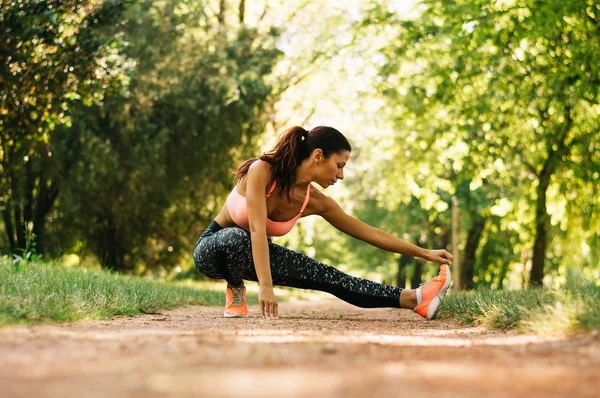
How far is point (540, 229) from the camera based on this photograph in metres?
15.6

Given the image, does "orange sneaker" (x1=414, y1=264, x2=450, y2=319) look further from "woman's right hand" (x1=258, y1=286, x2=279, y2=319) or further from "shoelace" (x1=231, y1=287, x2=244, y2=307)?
"shoelace" (x1=231, y1=287, x2=244, y2=307)

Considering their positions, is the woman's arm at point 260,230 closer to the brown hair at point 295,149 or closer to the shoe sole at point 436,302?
the brown hair at point 295,149

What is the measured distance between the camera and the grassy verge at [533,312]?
3465mm

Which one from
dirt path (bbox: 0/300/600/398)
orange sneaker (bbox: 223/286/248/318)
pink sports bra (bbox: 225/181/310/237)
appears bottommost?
dirt path (bbox: 0/300/600/398)

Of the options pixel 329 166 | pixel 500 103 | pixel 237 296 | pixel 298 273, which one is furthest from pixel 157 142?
pixel 329 166

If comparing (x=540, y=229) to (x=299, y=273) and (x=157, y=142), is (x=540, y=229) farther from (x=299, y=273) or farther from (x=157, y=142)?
(x=299, y=273)

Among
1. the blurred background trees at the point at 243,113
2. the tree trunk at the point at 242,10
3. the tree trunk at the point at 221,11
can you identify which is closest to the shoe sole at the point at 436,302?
the blurred background trees at the point at 243,113

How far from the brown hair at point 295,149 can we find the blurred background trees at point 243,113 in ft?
15.3

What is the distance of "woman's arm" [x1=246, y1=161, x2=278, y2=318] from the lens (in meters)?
5.00

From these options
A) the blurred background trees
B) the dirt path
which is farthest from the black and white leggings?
the blurred background trees

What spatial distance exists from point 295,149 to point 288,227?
68cm

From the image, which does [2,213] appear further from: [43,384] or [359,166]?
[359,166]

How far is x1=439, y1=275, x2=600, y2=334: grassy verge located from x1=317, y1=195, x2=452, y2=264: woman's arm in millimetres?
452

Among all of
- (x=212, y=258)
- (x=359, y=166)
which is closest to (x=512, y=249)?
(x=359, y=166)
